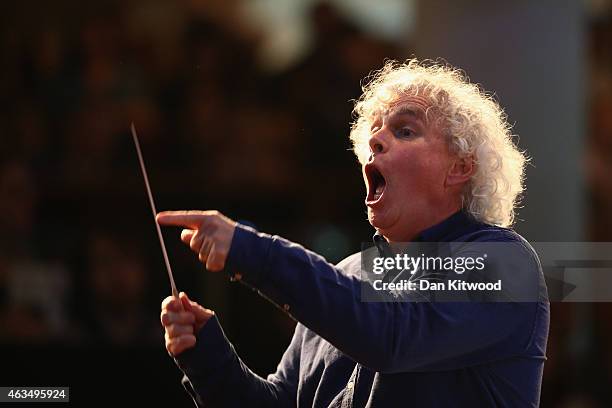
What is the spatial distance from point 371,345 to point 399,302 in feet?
0.47

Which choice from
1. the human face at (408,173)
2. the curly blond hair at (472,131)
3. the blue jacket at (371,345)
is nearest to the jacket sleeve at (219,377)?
the blue jacket at (371,345)

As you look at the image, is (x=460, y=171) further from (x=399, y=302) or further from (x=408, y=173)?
(x=399, y=302)

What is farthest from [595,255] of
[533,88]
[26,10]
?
[26,10]

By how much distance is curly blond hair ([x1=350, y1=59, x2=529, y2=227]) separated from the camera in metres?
3.04

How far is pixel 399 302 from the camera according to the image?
2.53 meters

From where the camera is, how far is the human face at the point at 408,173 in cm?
298

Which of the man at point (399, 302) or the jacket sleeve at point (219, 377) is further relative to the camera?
the jacket sleeve at point (219, 377)

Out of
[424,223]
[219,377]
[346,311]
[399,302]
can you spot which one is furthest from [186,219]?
[424,223]

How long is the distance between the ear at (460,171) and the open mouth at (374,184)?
0.60 feet

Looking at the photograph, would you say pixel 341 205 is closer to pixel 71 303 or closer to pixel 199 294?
pixel 199 294

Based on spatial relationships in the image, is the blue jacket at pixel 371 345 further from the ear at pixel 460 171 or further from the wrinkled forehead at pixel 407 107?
the wrinkled forehead at pixel 407 107

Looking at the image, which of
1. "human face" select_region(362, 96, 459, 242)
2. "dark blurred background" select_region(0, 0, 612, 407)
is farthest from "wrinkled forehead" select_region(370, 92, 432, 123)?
"dark blurred background" select_region(0, 0, 612, 407)

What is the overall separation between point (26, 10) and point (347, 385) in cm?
519

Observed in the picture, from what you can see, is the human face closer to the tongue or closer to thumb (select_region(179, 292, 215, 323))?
the tongue
